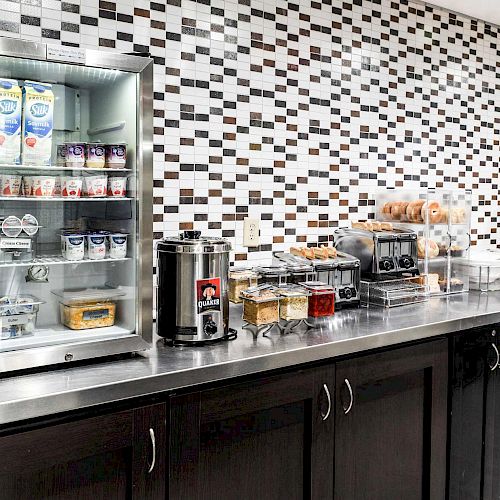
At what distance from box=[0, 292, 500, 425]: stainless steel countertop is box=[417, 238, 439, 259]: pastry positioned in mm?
300

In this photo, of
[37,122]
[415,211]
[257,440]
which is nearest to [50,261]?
[37,122]

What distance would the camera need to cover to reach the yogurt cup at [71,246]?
1.78 m

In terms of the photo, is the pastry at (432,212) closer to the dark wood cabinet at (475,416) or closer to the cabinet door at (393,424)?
the dark wood cabinet at (475,416)

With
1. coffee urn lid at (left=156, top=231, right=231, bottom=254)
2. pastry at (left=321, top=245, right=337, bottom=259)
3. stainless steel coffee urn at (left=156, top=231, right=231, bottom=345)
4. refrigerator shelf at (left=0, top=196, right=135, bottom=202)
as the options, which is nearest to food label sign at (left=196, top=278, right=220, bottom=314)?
stainless steel coffee urn at (left=156, top=231, right=231, bottom=345)

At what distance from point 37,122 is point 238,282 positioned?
0.98 meters

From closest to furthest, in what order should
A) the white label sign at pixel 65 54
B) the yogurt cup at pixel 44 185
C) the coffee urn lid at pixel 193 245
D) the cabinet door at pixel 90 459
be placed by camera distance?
the cabinet door at pixel 90 459
the white label sign at pixel 65 54
the yogurt cup at pixel 44 185
the coffee urn lid at pixel 193 245

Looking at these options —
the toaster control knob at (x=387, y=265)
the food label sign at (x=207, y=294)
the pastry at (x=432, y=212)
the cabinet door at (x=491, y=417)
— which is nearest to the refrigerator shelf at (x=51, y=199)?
the food label sign at (x=207, y=294)

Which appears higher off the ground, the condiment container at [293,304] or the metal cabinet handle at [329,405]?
the condiment container at [293,304]

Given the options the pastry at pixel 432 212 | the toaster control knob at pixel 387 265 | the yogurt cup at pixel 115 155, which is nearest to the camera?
the yogurt cup at pixel 115 155

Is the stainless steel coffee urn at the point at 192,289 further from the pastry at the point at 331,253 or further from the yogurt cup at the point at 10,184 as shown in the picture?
the pastry at the point at 331,253

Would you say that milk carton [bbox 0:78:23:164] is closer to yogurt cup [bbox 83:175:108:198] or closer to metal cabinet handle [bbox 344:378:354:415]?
yogurt cup [bbox 83:175:108:198]

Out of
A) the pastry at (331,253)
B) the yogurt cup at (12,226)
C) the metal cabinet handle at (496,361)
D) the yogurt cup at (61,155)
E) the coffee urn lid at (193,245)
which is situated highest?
the yogurt cup at (61,155)

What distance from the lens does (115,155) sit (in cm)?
180

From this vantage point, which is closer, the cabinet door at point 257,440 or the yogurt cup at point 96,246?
the cabinet door at point 257,440
